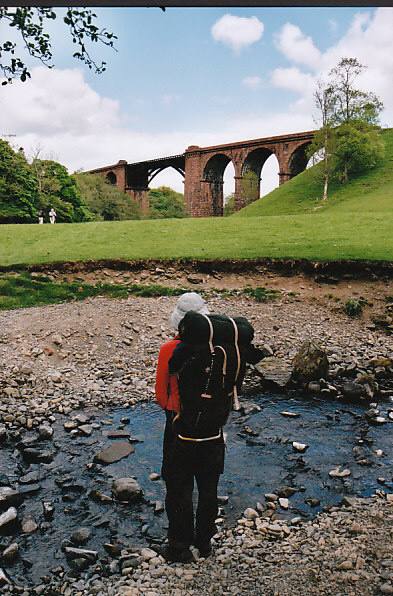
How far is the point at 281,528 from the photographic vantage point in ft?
15.2

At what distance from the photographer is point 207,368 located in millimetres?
3680

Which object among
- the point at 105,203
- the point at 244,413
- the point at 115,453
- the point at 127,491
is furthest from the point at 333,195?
the point at 127,491

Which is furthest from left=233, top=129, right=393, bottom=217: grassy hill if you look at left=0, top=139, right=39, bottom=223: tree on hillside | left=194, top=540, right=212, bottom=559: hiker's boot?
left=194, top=540, right=212, bottom=559: hiker's boot

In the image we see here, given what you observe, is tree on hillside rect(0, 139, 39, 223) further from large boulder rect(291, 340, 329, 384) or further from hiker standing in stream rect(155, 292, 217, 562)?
hiker standing in stream rect(155, 292, 217, 562)

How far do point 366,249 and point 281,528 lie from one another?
1431 centimetres

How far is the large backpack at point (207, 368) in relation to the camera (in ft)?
11.6

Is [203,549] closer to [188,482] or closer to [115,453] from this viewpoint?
[188,482]

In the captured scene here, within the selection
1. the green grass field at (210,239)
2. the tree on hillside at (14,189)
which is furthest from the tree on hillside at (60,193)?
the green grass field at (210,239)

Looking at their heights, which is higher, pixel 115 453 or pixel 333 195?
pixel 333 195

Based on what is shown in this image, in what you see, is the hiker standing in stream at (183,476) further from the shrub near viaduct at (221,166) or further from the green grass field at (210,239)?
the shrub near viaduct at (221,166)

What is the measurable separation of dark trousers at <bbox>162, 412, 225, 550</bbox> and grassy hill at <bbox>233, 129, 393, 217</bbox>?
32.9 m

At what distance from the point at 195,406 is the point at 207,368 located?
15.3 inches

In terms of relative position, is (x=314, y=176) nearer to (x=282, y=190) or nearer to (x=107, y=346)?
(x=282, y=190)

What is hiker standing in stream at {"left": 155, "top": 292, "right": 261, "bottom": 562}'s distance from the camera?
3.65 meters
